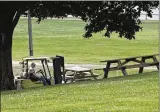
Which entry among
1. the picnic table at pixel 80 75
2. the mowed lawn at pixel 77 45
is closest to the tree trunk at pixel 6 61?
the picnic table at pixel 80 75

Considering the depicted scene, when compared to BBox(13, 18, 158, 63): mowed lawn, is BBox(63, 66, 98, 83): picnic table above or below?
above

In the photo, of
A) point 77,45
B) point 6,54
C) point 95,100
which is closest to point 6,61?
point 6,54

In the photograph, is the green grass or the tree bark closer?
the green grass

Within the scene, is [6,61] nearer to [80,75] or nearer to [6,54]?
[6,54]

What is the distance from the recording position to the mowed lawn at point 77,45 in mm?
44266

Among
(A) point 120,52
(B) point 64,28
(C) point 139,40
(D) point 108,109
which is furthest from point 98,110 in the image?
(B) point 64,28

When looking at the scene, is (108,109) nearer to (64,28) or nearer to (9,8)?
(9,8)

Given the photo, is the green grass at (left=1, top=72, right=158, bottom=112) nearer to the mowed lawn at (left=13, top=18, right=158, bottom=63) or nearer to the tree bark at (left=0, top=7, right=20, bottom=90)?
the tree bark at (left=0, top=7, right=20, bottom=90)

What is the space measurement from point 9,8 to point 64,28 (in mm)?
55995

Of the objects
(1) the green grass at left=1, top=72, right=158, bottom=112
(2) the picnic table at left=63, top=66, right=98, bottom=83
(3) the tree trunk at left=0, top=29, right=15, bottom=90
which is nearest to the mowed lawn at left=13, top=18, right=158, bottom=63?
(2) the picnic table at left=63, top=66, right=98, bottom=83

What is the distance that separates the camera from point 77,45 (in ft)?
175

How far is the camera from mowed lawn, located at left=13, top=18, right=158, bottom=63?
4427cm

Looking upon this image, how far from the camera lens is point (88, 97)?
38.2 ft

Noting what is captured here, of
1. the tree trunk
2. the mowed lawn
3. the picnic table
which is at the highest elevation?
the tree trunk
